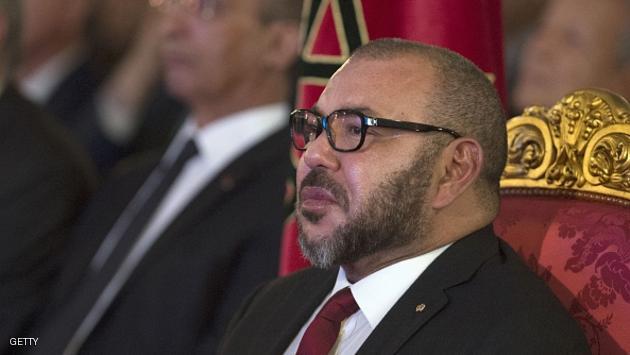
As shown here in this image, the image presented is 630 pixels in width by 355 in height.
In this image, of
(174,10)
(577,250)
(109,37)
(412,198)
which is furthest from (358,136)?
(109,37)

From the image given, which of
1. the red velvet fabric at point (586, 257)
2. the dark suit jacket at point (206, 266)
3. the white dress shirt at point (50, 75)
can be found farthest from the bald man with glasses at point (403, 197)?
the white dress shirt at point (50, 75)

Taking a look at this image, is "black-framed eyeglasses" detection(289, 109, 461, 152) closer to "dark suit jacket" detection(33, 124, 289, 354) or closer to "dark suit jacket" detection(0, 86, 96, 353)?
"dark suit jacket" detection(33, 124, 289, 354)

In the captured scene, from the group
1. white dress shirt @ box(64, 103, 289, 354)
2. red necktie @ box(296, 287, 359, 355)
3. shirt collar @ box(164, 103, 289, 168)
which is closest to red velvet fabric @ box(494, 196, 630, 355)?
red necktie @ box(296, 287, 359, 355)

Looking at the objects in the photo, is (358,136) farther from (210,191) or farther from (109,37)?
(109,37)

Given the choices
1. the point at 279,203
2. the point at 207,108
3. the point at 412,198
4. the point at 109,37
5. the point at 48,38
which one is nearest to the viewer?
the point at 412,198

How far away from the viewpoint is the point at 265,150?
9.70 ft

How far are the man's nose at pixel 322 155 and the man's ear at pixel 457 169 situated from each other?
0.55 ft

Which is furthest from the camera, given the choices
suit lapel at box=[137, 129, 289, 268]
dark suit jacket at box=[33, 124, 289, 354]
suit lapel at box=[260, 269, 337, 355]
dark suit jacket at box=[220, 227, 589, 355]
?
suit lapel at box=[137, 129, 289, 268]

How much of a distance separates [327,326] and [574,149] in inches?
20.2

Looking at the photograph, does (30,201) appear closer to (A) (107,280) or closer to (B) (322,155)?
(A) (107,280)

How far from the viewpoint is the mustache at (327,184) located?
1.74m

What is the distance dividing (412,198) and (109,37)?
398cm

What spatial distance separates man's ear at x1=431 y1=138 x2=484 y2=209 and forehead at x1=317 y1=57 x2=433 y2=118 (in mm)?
91

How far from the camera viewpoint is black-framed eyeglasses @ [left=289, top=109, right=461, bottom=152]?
171cm
